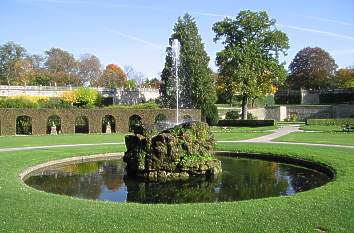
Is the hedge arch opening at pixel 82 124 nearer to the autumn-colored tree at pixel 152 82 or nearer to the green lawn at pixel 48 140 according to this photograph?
the green lawn at pixel 48 140

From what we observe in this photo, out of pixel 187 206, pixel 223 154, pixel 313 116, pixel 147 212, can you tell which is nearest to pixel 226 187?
pixel 187 206

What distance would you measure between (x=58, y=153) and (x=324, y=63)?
8067cm

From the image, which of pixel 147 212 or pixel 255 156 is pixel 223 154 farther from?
pixel 147 212

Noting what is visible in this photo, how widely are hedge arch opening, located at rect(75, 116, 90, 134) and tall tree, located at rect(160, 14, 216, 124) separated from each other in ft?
45.6

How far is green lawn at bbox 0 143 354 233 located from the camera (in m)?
8.34

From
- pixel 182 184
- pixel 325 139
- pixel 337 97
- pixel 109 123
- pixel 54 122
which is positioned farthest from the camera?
pixel 337 97

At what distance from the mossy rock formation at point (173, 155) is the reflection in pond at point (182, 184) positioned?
19.8 inches

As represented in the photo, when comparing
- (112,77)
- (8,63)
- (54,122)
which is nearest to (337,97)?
(54,122)

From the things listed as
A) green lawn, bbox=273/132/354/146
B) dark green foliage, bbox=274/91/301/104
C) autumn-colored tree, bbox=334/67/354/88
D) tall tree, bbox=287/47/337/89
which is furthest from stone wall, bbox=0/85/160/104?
green lawn, bbox=273/132/354/146

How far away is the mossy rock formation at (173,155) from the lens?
16.5 meters

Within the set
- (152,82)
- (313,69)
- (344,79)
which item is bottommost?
(344,79)

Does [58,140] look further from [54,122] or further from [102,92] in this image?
[102,92]

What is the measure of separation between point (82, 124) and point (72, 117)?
4471mm

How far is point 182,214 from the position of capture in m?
9.41
